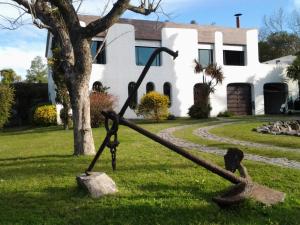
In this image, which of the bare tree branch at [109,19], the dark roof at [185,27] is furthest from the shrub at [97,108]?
the bare tree branch at [109,19]

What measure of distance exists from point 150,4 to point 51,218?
270 inches

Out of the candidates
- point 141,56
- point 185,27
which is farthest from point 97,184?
point 185,27

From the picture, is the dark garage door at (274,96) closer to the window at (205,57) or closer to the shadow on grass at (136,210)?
the window at (205,57)

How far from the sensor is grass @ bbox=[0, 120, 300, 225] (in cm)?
583

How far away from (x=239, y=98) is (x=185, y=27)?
6.91m

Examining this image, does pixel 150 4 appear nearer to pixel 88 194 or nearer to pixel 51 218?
pixel 88 194

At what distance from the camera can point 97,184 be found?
6863 mm

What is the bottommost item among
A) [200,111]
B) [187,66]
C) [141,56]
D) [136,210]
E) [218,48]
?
[136,210]

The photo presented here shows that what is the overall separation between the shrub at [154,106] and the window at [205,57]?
910 centimetres

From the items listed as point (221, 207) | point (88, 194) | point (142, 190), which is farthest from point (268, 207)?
point (88, 194)

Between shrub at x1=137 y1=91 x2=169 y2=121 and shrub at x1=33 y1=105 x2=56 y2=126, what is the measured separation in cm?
537

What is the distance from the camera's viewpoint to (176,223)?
561cm

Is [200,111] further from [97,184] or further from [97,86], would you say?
[97,184]

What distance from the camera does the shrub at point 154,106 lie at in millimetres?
26234
